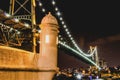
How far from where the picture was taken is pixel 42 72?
9.18 meters

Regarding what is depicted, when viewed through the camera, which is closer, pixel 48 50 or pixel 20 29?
pixel 48 50

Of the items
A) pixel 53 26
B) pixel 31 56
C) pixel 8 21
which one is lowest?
pixel 31 56

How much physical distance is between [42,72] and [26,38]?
8697mm

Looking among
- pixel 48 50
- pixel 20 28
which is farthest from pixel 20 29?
pixel 48 50

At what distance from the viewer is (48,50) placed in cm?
935

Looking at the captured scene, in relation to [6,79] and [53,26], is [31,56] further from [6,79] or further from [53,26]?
[6,79]

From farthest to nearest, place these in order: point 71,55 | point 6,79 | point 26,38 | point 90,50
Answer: point 90,50 → point 71,55 → point 26,38 → point 6,79

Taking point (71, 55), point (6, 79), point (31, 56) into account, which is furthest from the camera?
point (71, 55)

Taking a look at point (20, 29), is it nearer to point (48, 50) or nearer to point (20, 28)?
point (20, 28)

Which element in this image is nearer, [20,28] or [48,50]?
[48,50]

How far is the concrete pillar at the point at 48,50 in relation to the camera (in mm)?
9227

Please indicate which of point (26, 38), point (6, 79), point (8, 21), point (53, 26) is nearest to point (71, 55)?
point (26, 38)

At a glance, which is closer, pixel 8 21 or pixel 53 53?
pixel 53 53

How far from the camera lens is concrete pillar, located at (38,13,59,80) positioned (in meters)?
9.23
